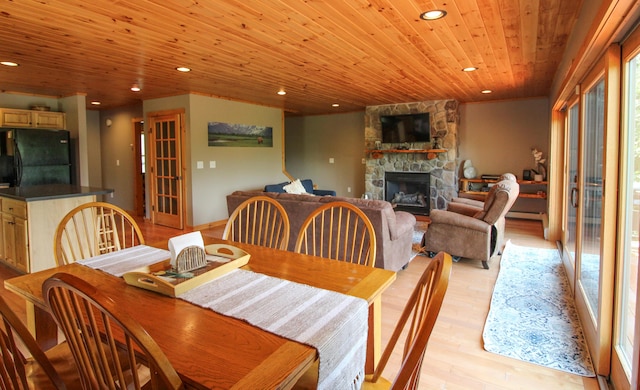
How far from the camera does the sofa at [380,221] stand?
3401 millimetres

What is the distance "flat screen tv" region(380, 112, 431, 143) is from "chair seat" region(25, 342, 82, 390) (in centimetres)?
660

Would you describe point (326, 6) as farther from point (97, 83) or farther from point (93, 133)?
point (93, 133)

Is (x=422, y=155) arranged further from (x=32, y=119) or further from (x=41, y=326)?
(x=41, y=326)

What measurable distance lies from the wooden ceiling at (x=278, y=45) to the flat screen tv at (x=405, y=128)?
4.45 feet

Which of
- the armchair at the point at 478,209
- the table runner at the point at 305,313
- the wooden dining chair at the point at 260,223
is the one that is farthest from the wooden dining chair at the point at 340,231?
the armchair at the point at 478,209

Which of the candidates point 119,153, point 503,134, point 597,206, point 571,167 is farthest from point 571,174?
point 119,153

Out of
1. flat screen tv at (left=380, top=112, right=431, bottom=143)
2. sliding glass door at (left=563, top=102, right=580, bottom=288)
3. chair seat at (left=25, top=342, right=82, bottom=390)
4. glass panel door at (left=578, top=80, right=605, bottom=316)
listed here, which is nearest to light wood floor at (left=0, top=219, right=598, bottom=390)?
glass panel door at (left=578, top=80, right=605, bottom=316)

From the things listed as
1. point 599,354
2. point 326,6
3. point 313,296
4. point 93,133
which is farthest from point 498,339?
point 93,133

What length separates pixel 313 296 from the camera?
4.32ft

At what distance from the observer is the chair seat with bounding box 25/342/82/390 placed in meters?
1.28

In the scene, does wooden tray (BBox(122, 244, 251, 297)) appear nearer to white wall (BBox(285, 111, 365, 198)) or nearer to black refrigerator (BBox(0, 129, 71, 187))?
black refrigerator (BBox(0, 129, 71, 187))

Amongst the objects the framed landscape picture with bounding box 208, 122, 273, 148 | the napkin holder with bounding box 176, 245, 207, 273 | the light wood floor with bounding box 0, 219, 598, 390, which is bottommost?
the light wood floor with bounding box 0, 219, 598, 390

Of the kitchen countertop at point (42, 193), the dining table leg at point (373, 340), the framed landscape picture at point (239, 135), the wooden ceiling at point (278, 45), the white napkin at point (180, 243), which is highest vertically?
the wooden ceiling at point (278, 45)

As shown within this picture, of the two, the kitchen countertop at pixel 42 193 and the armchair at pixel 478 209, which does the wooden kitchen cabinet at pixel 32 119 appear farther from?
the armchair at pixel 478 209
